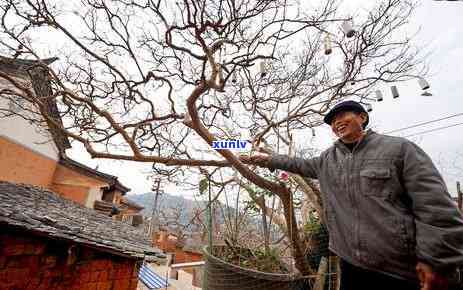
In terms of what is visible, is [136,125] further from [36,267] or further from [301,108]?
[301,108]

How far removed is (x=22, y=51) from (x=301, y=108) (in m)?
5.82

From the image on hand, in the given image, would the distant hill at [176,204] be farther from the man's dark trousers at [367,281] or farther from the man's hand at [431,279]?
the man's hand at [431,279]

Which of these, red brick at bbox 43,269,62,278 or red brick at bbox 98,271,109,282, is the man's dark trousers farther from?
red brick at bbox 98,271,109,282

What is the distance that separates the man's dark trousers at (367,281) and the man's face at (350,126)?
845 millimetres

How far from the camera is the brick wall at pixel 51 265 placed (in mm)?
3738

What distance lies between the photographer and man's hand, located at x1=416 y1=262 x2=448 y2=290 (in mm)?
1198

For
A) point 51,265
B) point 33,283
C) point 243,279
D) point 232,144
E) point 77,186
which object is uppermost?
point 77,186

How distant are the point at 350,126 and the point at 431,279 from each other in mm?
983

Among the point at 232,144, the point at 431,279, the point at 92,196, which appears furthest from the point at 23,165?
the point at 431,279

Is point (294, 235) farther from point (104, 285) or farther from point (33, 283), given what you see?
point (33, 283)

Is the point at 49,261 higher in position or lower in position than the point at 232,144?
lower

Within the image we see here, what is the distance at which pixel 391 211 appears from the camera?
141cm

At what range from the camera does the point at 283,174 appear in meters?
3.65

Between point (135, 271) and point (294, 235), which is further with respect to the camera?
point (135, 271)
